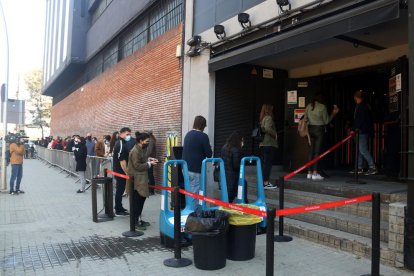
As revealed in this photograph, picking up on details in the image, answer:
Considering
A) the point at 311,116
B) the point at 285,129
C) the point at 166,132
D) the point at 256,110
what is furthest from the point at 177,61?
the point at 311,116

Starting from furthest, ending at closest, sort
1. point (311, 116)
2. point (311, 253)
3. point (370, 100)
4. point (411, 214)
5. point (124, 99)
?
point (124, 99)
point (370, 100)
point (311, 116)
point (311, 253)
point (411, 214)

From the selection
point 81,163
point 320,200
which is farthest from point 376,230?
point 81,163

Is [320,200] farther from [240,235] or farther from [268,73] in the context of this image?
[268,73]

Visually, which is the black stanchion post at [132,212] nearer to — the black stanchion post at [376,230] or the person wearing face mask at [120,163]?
the person wearing face mask at [120,163]

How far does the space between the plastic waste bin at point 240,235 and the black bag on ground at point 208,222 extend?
0.70ft

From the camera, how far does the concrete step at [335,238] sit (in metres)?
5.01

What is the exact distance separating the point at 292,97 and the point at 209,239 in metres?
6.20

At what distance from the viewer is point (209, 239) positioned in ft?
15.7

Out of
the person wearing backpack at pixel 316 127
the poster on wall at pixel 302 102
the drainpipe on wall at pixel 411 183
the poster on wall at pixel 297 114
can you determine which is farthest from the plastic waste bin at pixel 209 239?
the poster on wall at pixel 302 102

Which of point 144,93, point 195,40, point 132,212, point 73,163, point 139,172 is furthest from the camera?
point 73,163

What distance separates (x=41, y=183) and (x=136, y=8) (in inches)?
305

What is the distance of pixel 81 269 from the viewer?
4.94m

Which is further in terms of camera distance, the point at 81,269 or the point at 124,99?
the point at 124,99

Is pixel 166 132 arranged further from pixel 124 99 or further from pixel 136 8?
pixel 136 8
